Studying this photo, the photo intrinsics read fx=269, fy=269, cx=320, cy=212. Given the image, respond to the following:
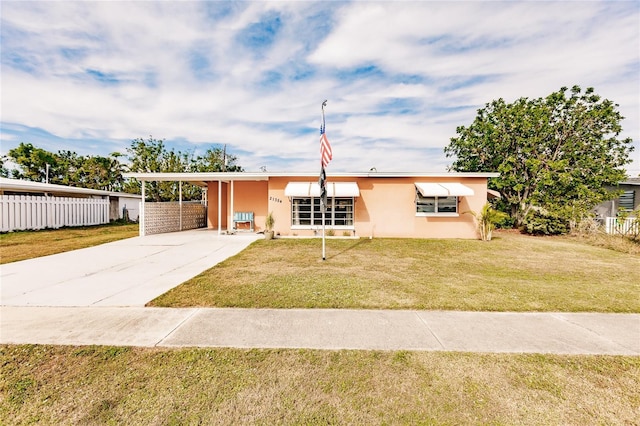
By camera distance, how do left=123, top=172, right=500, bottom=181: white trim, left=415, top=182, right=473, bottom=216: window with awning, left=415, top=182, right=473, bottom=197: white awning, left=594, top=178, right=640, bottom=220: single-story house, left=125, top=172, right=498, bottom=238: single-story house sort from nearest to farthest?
left=415, top=182, right=473, bottom=197: white awning
left=123, top=172, right=500, bottom=181: white trim
left=415, top=182, right=473, bottom=216: window with awning
left=125, top=172, right=498, bottom=238: single-story house
left=594, top=178, right=640, bottom=220: single-story house

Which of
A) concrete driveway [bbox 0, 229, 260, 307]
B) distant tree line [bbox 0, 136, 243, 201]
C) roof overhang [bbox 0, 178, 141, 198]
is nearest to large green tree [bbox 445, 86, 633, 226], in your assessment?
concrete driveway [bbox 0, 229, 260, 307]

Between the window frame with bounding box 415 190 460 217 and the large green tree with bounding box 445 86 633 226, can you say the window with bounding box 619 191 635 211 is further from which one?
the window frame with bounding box 415 190 460 217

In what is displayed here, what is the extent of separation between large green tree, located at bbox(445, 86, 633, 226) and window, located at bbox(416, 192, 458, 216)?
747 cm

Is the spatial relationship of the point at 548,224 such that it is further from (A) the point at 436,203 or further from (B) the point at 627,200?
(B) the point at 627,200

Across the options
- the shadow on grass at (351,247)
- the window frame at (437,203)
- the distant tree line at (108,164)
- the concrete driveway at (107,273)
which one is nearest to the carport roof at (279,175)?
the window frame at (437,203)

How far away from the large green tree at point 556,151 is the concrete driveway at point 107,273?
63.9ft

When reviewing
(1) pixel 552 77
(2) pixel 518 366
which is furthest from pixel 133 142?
(1) pixel 552 77

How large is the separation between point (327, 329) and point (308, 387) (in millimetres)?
1287

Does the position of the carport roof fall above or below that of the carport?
above

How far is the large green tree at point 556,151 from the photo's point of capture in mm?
17688

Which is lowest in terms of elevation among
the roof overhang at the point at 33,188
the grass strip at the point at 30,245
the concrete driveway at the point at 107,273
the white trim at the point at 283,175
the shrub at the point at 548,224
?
the concrete driveway at the point at 107,273

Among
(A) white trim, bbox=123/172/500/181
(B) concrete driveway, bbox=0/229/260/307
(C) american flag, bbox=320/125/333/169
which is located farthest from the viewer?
(A) white trim, bbox=123/172/500/181

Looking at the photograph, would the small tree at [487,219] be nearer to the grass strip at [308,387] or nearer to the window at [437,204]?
the window at [437,204]

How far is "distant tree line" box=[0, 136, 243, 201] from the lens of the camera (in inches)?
1027
